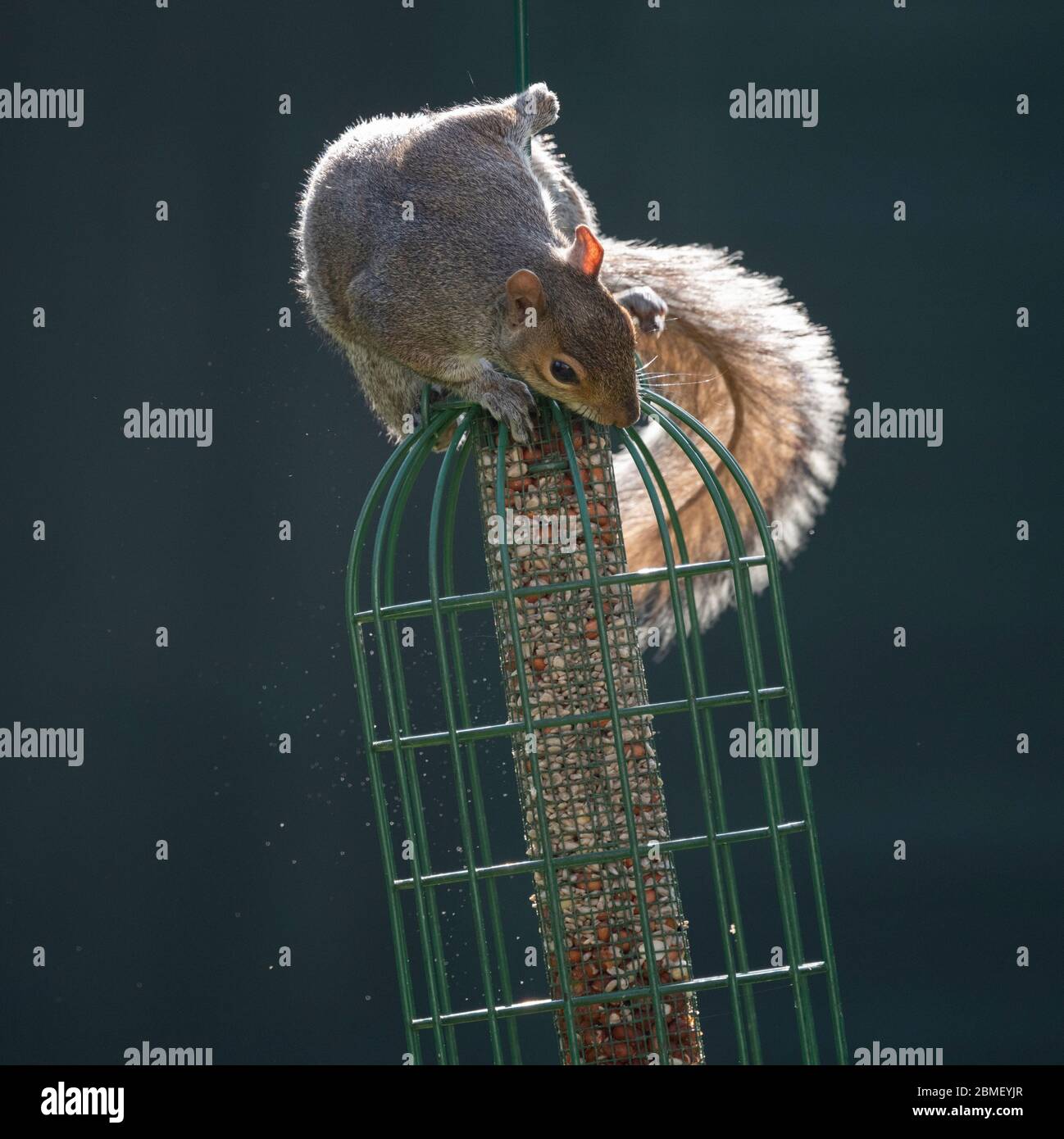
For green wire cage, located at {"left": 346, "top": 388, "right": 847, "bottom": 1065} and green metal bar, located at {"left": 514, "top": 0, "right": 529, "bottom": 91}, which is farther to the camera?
green metal bar, located at {"left": 514, "top": 0, "right": 529, "bottom": 91}

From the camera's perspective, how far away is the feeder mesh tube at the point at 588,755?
2.59 meters

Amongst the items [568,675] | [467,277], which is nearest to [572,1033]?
[568,675]

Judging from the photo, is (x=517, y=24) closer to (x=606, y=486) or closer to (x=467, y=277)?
(x=467, y=277)

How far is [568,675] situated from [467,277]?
A: 0.71 m

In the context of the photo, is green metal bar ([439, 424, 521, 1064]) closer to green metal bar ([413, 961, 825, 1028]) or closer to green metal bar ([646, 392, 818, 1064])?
green metal bar ([413, 961, 825, 1028])

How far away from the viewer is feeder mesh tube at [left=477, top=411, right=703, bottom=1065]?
102 inches

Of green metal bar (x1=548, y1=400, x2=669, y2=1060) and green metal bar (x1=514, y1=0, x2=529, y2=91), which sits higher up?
green metal bar (x1=514, y1=0, x2=529, y2=91)

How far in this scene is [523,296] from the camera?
262 cm

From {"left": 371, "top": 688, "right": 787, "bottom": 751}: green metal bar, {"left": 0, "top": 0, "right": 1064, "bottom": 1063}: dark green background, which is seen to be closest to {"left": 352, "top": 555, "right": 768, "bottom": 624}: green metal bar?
{"left": 371, "top": 688, "right": 787, "bottom": 751}: green metal bar

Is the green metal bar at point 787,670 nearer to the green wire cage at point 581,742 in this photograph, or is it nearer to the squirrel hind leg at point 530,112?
the green wire cage at point 581,742

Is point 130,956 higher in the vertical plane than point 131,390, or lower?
Result: lower

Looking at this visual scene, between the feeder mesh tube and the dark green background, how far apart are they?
207cm

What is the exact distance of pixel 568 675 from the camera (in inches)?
105

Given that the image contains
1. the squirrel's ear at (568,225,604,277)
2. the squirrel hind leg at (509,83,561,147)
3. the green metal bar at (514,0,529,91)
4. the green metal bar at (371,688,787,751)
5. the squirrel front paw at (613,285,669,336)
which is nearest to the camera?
the green metal bar at (371,688,787,751)
